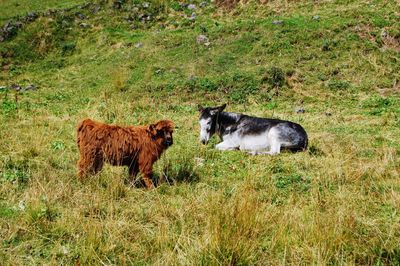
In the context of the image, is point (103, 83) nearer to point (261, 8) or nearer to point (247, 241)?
point (261, 8)

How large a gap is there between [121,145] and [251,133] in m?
4.41

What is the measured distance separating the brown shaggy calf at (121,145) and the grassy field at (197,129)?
0.26 meters

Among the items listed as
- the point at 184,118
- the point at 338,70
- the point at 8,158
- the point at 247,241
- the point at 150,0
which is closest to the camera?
the point at 247,241

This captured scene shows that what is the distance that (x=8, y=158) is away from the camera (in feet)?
24.5

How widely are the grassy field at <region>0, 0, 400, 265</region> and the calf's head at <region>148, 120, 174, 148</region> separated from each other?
0.63 metres

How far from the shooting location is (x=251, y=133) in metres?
10.2

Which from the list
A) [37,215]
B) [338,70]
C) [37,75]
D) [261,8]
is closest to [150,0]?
[261,8]

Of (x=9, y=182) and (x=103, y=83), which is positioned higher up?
(x=9, y=182)

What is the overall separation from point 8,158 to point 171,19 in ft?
60.0

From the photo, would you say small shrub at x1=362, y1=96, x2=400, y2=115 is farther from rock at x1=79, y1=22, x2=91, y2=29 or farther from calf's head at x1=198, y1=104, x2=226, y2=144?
rock at x1=79, y1=22, x2=91, y2=29

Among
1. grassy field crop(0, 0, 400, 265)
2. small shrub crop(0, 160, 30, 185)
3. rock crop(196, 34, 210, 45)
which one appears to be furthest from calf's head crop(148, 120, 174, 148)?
rock crop(196, 34, 210, 45)

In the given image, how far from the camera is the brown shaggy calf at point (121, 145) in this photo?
6535mm

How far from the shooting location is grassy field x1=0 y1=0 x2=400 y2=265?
444 centimetres

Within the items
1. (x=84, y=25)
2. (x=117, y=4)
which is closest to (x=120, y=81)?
(x=84, y=25)
